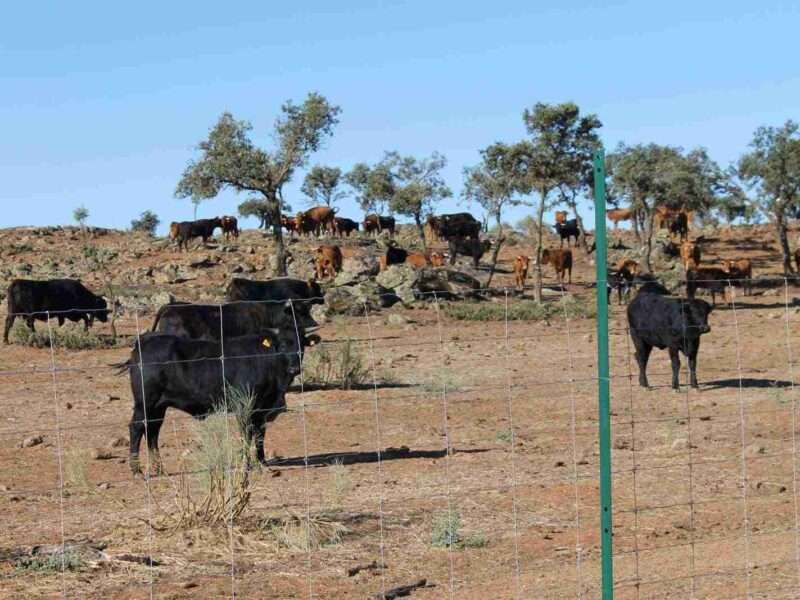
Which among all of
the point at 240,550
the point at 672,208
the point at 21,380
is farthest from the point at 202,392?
the point at 672,208

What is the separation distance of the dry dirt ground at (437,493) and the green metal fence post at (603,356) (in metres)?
1.44

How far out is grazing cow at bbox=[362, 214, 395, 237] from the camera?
5606 cm

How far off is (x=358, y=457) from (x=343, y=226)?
4156 cm

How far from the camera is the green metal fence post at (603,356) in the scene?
6645mm

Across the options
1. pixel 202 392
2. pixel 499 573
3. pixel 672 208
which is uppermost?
pixel 672 208

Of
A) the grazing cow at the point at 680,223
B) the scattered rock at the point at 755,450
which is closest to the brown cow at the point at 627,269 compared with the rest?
the grazing cow at the point at 680,223

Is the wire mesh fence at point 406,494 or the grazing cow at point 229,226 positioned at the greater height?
the grazing cow at point 229,226

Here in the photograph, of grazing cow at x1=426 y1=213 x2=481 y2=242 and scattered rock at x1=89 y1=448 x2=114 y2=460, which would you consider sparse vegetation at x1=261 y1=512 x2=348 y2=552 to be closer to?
scattered rock at x1=89 y1=448 x2=114 y2=460

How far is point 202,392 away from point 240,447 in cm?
213

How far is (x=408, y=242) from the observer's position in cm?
5378

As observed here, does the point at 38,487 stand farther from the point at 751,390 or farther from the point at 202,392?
the point at 751,390

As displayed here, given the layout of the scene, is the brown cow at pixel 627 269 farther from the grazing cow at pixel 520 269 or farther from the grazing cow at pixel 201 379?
the grazing cow at pixel 201 379

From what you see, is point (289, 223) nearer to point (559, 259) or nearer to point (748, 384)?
point (559, 259)

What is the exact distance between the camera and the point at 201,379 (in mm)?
13172
